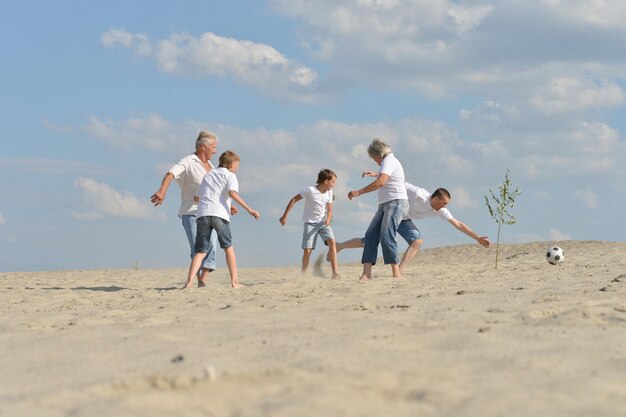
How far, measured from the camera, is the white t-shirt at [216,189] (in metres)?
8.69

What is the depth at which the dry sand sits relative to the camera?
313 centimetres

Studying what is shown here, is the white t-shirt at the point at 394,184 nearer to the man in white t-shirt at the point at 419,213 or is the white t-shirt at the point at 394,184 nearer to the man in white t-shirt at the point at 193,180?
the man in white t-shirt at the point at 419,213

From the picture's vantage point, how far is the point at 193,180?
911cm

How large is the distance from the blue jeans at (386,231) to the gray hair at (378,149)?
62 cm

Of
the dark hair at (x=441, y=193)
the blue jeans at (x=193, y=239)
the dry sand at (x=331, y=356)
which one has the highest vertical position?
the dark hair at (x=441, y=193)

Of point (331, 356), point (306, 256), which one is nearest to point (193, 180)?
point (306, 256)

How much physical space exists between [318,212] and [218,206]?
2.19 metres

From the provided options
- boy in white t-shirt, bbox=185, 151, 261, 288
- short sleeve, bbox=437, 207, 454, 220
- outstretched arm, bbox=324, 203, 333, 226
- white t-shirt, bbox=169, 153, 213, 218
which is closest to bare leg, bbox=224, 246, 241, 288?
boy in white t-shirt, bbox=185, 151, 261, 288

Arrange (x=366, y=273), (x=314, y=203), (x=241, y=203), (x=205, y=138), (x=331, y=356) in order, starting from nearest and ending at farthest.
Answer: (x=331, y=356)
(x=241, y=203)
(x=205, y=138)
(x=366, y=273)
(x=314, y=203)

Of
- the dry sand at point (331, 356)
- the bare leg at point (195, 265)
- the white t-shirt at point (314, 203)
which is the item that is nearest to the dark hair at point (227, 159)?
the bare leg at point (195, 265)

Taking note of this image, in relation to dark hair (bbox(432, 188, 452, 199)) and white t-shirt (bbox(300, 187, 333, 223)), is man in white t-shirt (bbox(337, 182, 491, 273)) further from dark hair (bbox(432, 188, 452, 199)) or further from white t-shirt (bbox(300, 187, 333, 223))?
white t-shirt (bbox(300, 187, 333, 223))

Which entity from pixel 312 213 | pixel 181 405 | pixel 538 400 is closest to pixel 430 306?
pixel 538 400

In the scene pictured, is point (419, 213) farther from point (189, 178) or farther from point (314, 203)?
point (189, 178)

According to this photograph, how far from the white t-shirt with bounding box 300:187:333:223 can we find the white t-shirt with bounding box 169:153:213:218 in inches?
73.1
